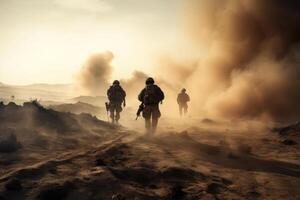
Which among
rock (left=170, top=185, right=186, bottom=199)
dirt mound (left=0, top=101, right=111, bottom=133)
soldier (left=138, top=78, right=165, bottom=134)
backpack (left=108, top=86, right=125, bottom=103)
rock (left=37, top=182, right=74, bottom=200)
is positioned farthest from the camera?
backpack (left=108, top=86, right=125, bottom=103)

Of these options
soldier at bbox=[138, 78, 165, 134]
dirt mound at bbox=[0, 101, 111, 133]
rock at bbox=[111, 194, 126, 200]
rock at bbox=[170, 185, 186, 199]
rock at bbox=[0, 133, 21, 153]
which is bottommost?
Result: rock at bbox=[111, 194, 126, 200]

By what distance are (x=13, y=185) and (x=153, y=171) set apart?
258 centimetres

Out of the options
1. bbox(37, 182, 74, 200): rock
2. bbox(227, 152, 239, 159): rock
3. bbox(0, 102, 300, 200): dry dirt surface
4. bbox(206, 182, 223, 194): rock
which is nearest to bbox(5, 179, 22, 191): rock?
bbox(0, 102, 300, 200): dry dirt surface

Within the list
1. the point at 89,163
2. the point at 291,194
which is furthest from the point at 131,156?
the point at 291,194

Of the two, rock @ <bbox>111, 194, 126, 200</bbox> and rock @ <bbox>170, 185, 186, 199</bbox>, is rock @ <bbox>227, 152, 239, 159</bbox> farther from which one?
rock @ <bbox>111, 194, 126, 200</bbox>

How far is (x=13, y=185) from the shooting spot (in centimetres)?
568

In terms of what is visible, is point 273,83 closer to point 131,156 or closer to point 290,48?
point 290,48

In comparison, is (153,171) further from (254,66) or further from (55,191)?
(254,66)

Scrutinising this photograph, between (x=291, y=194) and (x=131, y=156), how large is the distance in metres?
3.85

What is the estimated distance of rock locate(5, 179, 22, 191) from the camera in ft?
18.6

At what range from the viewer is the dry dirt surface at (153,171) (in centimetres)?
579

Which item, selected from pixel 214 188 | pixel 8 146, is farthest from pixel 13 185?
pixel 8 146

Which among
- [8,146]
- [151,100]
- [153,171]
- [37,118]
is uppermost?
[151,100]

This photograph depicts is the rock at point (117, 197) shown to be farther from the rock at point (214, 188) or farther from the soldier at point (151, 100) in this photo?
the soldier at point (151, 100)
